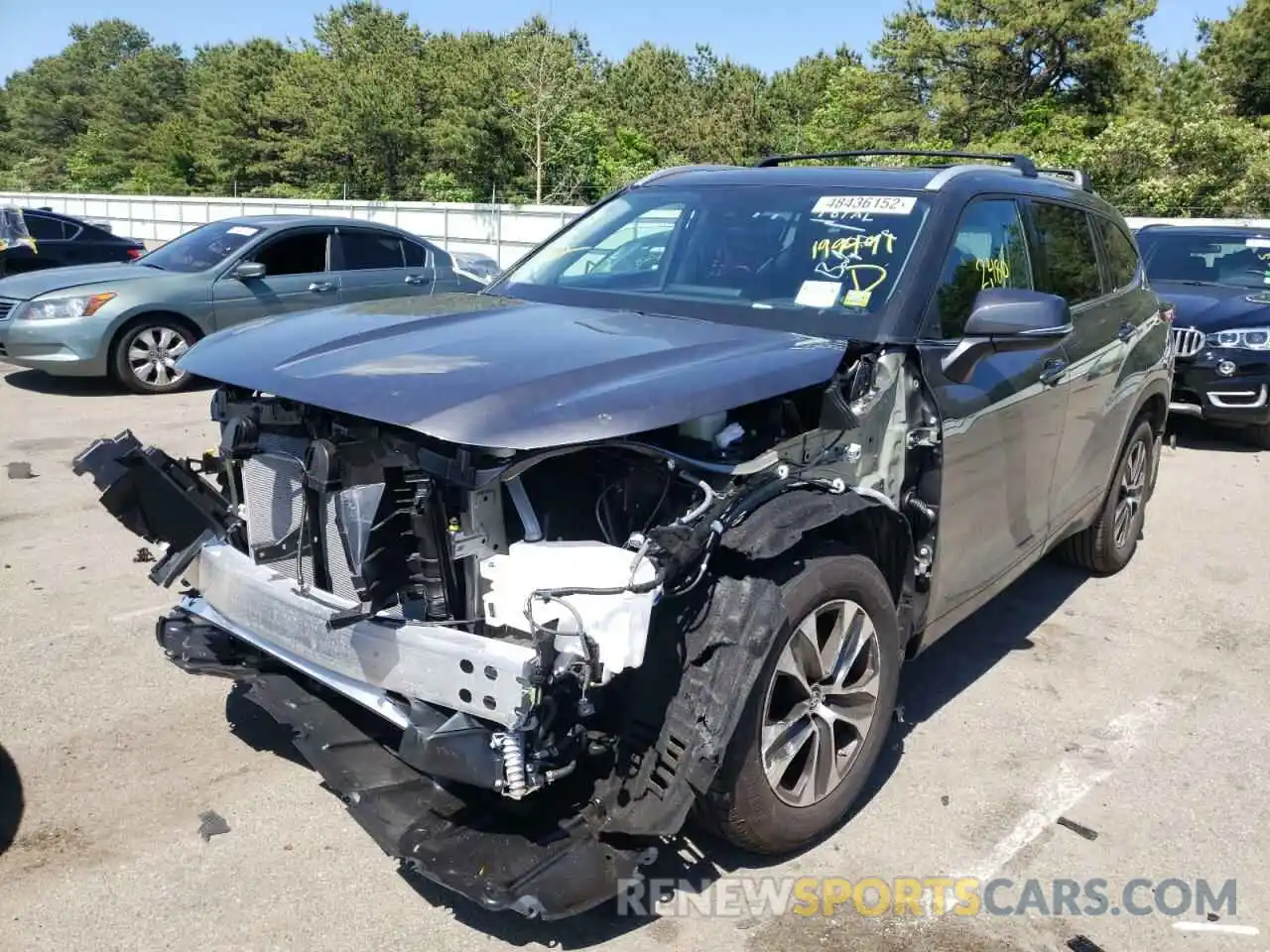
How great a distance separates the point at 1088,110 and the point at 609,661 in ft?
112

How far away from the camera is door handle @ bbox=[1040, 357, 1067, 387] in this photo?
158 inches

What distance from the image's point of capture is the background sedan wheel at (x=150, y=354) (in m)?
9.55

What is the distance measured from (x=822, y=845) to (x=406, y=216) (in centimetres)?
2465

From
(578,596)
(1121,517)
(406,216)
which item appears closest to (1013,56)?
(406,216)

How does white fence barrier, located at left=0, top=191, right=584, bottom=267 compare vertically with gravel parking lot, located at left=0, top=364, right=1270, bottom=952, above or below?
above

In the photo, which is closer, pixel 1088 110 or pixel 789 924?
pixel 789 924

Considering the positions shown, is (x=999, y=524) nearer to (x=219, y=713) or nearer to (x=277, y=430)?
(x=277, y=430)

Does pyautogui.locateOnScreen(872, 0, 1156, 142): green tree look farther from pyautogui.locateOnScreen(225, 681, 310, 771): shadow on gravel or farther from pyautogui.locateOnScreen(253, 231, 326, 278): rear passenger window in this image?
pyautogui.locateOnScreen(225, 681, 310, 771): shadow on gravel

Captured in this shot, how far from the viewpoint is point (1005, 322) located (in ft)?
10.8

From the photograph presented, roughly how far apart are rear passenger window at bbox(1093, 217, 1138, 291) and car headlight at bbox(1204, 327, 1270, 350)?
3849 mm

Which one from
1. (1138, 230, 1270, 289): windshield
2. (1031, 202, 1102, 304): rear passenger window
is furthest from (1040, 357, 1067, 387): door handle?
(1138, 230, 1270, 289): windshield

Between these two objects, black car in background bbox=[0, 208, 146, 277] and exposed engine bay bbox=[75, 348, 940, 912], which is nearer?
exposed engine bay bbox=[75, 348, 940, 912]

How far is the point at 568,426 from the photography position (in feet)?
8.06

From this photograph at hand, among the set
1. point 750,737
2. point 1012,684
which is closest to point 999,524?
point 1012,684
